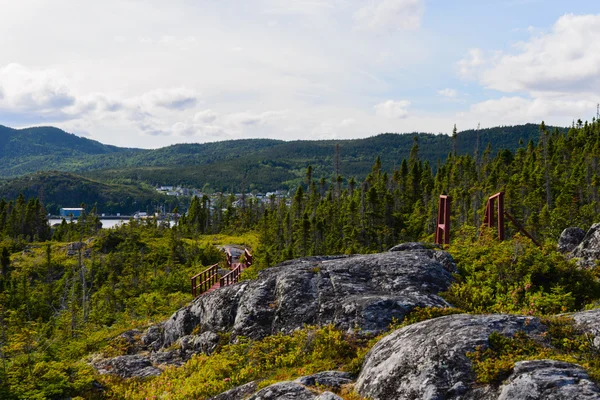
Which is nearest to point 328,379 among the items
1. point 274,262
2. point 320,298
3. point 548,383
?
point 548,383

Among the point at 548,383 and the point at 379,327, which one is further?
the point at 379,327

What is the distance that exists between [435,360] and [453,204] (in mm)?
84562

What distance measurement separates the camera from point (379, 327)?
11977mm

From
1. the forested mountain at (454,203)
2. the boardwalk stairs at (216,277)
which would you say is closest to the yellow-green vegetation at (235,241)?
the forested mountain at (454,203)

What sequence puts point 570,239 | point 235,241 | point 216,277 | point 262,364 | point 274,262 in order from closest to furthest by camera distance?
point 262,364
point 570,239
point 216,277
point 274,262
point 235,241

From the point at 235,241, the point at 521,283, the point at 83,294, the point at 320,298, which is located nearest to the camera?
the point at 521,283

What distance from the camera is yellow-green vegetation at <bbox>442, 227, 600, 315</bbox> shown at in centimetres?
1295

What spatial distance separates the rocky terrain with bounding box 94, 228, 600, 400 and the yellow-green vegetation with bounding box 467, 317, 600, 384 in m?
0.12

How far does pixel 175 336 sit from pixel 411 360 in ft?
41.4

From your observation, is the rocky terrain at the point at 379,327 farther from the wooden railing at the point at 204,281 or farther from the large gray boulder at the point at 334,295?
the wooden railing at the point at 204,281

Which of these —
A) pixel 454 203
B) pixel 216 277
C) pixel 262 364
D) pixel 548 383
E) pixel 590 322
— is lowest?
→ pixel 216 277

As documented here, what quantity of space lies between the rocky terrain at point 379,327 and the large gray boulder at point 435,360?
0.06 feet

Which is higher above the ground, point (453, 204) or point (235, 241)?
Answer: point (453, 204)

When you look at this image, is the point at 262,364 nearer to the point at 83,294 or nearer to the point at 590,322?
the point at 590,322
